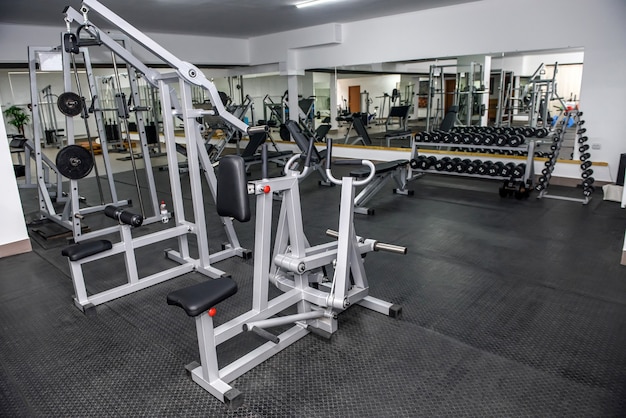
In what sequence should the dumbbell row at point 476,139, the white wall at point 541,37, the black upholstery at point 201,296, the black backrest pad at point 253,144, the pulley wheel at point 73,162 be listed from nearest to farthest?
the black upholstery at point 201,296, the pulley wheel at point 73,162, the white wall at point 541,37, the dumbbell row at point 476,139, the black backrest pad at point 253,144

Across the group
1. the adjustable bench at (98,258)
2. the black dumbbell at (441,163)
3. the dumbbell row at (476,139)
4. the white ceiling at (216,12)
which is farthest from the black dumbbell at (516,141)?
the adjustable bench at (98,258)

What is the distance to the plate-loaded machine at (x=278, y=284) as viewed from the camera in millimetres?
1521

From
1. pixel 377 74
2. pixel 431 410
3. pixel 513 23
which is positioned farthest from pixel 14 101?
pixel 431 410

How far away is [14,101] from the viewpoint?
33.2 ft

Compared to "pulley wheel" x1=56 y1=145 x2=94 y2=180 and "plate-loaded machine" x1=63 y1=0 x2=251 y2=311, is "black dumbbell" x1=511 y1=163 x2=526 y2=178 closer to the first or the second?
"plate-loaded machine" x1=63 y1=0 x2=251 y2=311

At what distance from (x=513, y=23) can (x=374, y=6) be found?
1.59m

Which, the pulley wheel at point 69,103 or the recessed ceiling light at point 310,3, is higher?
the recessed ceiling light at point 310,3

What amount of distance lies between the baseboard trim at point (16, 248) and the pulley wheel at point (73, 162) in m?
0.72

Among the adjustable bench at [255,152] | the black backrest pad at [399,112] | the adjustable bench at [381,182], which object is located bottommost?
the adjustable bench at [381,182]

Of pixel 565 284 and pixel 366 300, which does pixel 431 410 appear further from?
pixel 565 284

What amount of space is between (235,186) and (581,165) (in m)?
3.99

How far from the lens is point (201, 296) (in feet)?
4.71

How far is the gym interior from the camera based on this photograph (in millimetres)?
1606

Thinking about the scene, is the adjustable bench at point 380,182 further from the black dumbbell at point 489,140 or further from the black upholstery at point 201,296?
the black upholstery at point 201,296
